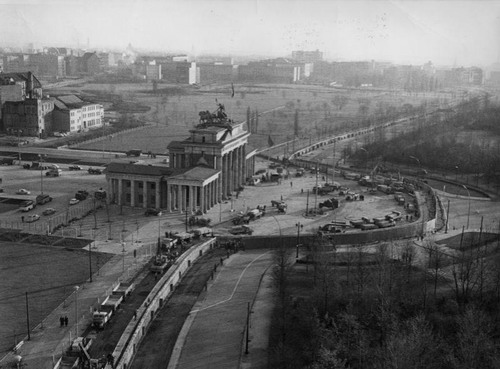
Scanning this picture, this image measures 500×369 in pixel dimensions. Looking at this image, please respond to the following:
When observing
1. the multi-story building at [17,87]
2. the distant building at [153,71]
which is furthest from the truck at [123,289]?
the distant building at [153,71]

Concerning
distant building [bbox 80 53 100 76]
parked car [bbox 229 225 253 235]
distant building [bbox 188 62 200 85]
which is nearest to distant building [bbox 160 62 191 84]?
distant building [bbox 188 62 200 85]

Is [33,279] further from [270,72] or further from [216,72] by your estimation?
[216,72]

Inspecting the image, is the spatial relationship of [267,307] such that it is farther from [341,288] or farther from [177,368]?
[177,368]

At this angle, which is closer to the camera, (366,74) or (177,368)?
(177,368)

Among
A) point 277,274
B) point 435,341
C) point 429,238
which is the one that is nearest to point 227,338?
point 277,274

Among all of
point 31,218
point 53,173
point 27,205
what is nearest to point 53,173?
point 53,173

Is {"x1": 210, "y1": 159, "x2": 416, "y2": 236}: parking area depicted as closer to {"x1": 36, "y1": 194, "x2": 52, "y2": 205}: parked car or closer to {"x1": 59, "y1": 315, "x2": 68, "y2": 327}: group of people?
{"x1": 36, "y1": 194, "x2": 52, "y2": 205}: parked car

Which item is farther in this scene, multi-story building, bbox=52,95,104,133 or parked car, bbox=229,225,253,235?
multi-story building, bbox=52,95,104,133

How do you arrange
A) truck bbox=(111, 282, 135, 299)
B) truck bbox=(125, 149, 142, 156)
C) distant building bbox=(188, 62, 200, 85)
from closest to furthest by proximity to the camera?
truck bbox=(111, 282, 135, 299) → truck bbox=(125, 149, 142, 156) → distant building bbox=(188, 62, 200, 85)
